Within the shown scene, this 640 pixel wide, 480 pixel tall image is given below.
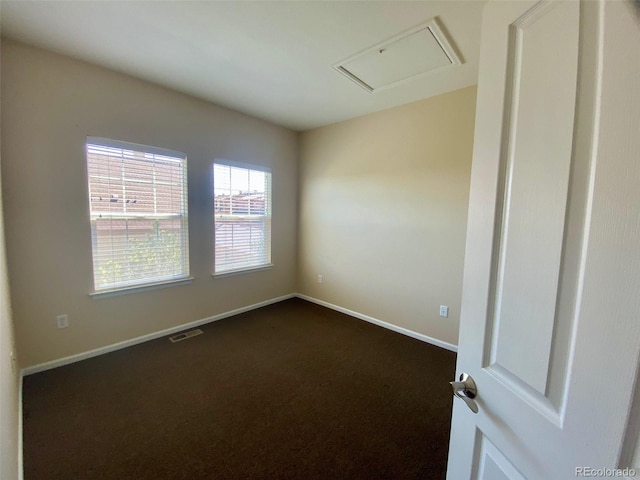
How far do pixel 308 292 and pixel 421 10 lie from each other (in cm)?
358

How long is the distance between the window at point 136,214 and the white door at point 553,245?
299 cm

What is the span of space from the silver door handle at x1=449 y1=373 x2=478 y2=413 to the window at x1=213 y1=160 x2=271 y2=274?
10.2 feet

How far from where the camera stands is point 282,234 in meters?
4.15

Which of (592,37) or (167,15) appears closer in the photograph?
(592,37)

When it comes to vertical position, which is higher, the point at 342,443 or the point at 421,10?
the point at 421,10

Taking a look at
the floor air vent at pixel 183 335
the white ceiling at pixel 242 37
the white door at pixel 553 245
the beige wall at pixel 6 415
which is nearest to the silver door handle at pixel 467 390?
the white door at pixel 553 245

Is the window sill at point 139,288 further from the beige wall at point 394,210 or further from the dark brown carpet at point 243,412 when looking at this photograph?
the beige wall at point 394,210

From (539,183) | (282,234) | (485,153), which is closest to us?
(539,183)

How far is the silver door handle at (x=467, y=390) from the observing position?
0.77 m

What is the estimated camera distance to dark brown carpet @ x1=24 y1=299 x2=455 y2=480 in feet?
4.90

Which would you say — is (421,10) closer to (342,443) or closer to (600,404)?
(600,404)

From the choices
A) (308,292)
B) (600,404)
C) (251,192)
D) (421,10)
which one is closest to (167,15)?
(421,10)

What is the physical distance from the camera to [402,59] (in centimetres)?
219

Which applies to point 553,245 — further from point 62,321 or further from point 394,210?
point 62,321
